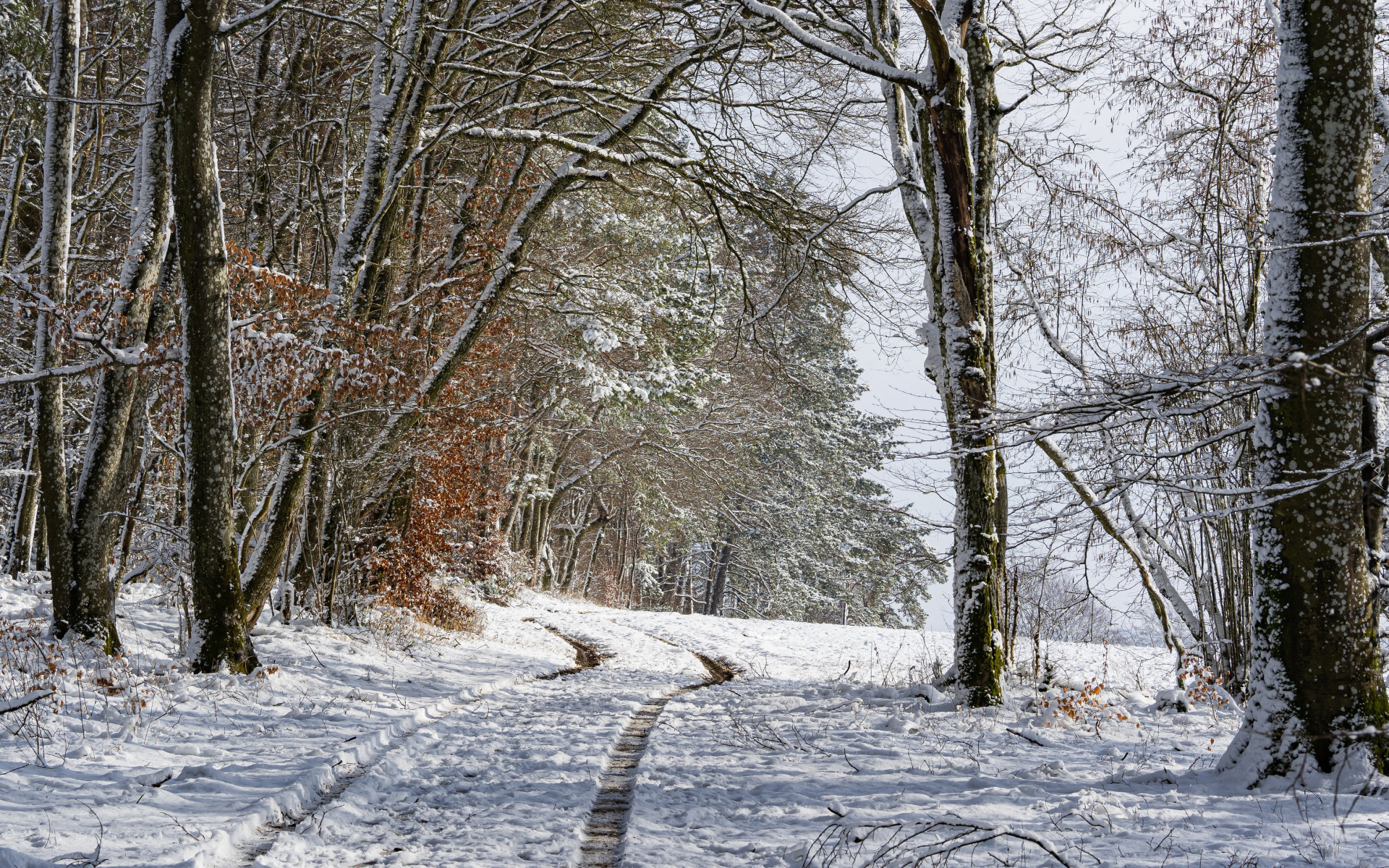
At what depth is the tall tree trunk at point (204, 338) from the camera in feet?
24.7

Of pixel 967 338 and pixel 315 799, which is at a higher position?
pixel 967 338

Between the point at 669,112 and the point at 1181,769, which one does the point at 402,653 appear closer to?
the point at 669,112

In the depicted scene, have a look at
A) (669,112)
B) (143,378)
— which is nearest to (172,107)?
(143,378)

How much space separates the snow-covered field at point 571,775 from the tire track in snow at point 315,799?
0.02 meters

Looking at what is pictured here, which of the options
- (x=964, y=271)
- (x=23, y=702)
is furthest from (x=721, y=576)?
(x=23, y=702)

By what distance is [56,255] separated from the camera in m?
8.91

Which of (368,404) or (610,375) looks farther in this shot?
(610,375)

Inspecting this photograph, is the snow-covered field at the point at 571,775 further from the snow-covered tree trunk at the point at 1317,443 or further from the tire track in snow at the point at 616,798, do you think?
the snow-covered tree trunk at the point at 1317,443

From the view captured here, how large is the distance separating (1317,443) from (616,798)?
4.65 m

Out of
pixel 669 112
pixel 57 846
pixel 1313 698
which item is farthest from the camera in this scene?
pixel 669 112

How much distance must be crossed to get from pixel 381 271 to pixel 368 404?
1798 millimetres

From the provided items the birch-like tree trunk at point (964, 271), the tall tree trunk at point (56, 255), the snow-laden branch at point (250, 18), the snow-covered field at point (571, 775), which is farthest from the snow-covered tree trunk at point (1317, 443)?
the tall tree trunk at point (56, 255)

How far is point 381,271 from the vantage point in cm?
1097

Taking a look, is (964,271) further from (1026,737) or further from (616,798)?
(616,798)
